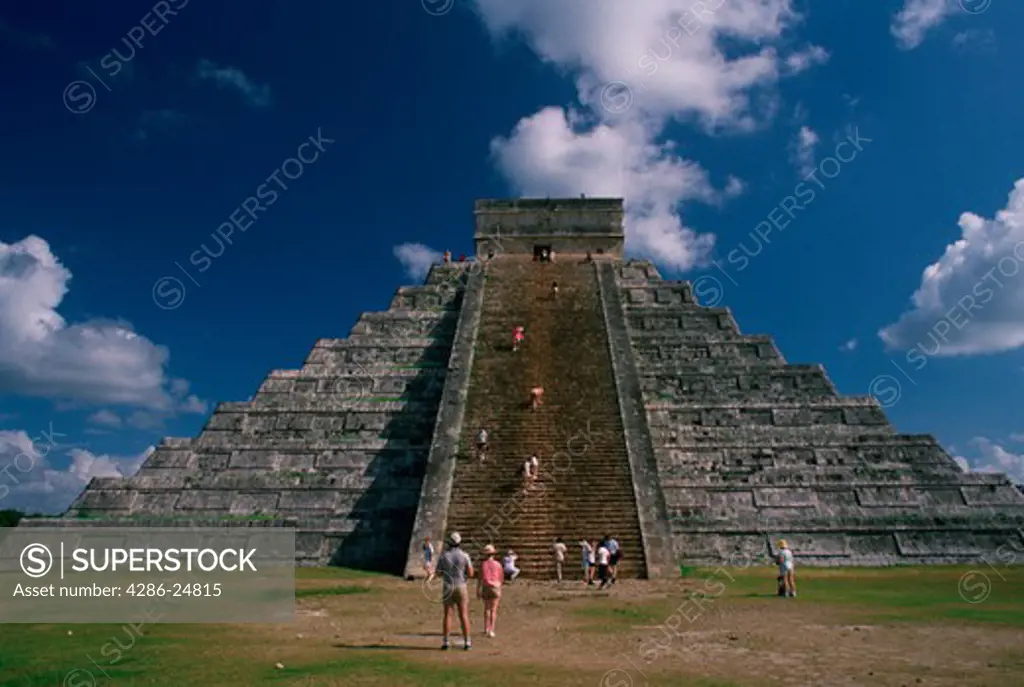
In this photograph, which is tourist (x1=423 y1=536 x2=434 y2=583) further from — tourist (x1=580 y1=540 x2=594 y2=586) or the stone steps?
tourist (x1=580 y1=540 x2=594 y2=586)

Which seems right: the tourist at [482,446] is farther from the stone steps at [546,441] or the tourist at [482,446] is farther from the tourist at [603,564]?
the tourist at [603,564]

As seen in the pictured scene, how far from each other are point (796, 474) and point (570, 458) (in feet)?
18.7

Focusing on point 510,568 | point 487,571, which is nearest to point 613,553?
point 510,568

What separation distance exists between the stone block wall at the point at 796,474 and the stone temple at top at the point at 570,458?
49 mm

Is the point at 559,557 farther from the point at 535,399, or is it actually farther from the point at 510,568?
the point at 535,399

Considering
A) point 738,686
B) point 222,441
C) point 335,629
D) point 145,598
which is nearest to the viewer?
point 738,686

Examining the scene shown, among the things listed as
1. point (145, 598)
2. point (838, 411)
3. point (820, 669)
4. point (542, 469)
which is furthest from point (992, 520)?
point (145, 598)

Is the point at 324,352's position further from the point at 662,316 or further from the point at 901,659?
the point at 901,659

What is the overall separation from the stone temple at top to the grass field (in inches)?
Answer: 120

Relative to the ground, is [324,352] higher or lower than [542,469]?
higher

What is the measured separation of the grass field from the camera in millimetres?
6699

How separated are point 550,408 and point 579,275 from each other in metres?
9.54

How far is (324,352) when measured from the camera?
2350 centimetres

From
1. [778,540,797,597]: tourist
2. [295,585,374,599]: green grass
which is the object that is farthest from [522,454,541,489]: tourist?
[778,540,797,597]: tourist
